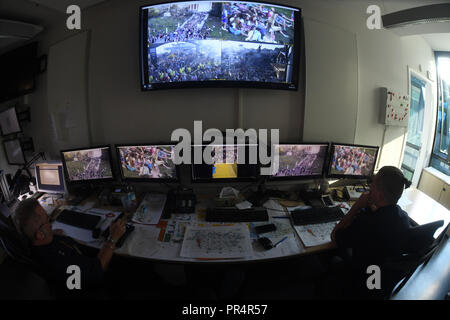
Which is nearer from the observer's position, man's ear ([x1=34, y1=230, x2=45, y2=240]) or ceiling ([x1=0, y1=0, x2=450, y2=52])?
man's ear ([x1=34, y1=230, x2=45, y2=240])

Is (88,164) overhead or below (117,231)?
overhead

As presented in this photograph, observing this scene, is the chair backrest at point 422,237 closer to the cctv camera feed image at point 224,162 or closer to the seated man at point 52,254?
the cctv camera feed image at point 224,162

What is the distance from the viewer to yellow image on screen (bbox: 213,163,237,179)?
1.69m

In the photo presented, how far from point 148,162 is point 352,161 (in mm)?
2061

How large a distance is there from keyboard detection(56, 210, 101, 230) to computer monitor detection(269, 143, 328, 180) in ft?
5.25

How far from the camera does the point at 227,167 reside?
1697mm

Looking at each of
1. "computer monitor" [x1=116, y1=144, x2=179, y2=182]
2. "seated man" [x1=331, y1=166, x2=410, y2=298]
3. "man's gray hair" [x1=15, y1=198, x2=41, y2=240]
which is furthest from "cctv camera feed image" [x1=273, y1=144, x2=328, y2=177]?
"man's gray hair" [x1=15, y1=198, x2=41, y2=240]

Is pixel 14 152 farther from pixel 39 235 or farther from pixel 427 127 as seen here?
pixel 427 127

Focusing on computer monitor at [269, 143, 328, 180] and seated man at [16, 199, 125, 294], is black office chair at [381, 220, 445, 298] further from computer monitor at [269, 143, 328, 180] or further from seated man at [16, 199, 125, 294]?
seated man at [16, 199, 125, 294]

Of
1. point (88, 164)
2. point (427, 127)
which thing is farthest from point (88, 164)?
point (427, 127)

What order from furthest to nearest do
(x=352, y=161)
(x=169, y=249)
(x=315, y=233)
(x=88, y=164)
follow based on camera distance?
(x=352, y=161)
(x=88, y=164)
(x=315, y=233)
(x=169, y=249)

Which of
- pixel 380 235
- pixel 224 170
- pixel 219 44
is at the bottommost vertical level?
pixel 380 235

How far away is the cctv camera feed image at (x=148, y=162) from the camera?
166cm

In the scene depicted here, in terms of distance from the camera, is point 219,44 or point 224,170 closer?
point 219,44
